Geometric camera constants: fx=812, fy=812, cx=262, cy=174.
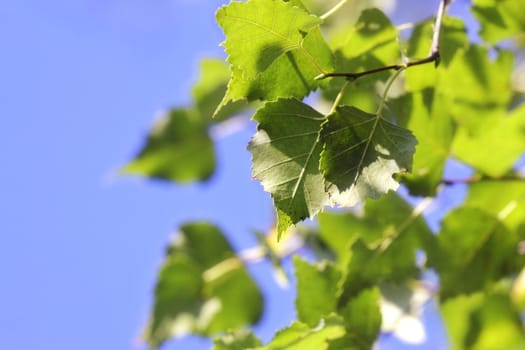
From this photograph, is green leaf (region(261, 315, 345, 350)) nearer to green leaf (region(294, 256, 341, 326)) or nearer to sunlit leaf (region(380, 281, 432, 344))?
green leaf (region(294, 256, 341, 326))

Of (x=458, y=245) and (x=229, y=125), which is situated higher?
(x=229, y=125)

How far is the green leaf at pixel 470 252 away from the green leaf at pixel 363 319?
0.37 ft

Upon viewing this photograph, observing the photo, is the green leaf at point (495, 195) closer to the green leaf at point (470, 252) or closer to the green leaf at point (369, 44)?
the green leaf at point (470, 252)

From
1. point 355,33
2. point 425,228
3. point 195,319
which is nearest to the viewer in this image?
point 355,33

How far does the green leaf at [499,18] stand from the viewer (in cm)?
76

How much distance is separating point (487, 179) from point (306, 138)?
369 mm

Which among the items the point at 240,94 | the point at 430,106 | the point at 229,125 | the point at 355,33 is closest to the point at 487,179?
the point at 430,106

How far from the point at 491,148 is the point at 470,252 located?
4.6 inches

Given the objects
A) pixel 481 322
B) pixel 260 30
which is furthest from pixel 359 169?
pixel 481 322

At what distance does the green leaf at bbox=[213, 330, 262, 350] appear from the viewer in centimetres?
66

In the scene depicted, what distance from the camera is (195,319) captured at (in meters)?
1.08

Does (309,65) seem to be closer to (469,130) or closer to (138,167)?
(469,130)

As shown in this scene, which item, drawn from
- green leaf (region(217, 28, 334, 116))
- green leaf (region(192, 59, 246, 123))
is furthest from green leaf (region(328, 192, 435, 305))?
green leaf (region(192, 59, 246, 123))

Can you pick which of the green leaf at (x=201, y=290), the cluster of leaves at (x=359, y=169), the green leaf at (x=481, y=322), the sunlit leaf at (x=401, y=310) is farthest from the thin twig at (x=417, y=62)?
the green leaf at (x=201, y=290)
